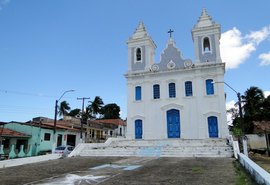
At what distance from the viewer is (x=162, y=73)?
27312 millimetres

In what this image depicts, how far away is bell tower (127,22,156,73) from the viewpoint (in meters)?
28.8

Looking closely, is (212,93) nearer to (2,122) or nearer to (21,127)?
(21,127)

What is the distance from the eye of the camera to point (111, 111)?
244 feet

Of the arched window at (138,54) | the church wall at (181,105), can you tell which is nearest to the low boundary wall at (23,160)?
the church wall at (181,105)

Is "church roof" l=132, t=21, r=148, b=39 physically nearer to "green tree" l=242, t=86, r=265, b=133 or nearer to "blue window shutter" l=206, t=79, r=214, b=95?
"blue window shutter" l=206, t=79, r=214, b=95

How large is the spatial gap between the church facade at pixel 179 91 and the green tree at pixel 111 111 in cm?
4540

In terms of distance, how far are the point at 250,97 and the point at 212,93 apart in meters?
23.7

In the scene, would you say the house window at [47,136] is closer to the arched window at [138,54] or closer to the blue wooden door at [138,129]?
the blue wooden door at [138,129]

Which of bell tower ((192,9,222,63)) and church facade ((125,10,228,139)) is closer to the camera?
church facade ((125,10,228,139))

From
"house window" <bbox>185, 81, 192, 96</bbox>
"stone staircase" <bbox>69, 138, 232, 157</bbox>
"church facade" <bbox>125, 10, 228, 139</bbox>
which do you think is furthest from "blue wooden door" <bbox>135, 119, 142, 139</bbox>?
"house window" <bbox>185, 81, 192, 96</bbox>

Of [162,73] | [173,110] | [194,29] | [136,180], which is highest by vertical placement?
Result: [194,29]

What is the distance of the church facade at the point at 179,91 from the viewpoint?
24641mm

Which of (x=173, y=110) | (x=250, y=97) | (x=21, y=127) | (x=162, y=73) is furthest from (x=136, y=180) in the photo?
(x=250, y=97)

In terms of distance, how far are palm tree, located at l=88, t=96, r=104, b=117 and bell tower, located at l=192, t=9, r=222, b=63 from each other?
44.5 m
